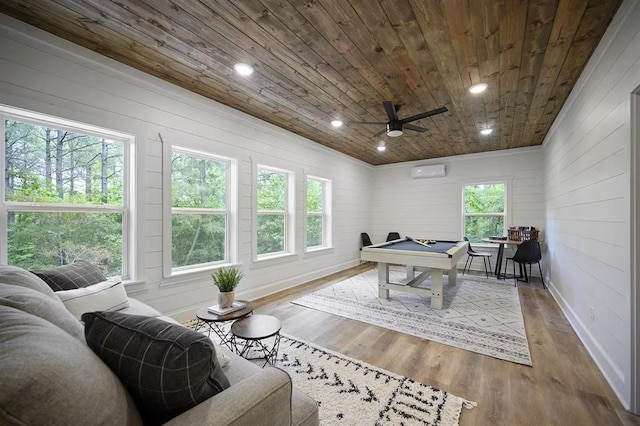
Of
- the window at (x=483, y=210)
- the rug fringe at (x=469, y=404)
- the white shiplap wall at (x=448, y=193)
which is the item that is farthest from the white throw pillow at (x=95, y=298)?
the window at (x=483, y=210)

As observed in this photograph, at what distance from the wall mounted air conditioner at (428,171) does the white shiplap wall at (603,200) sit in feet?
9.60

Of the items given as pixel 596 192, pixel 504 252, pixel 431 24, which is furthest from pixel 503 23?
pixel 504 252

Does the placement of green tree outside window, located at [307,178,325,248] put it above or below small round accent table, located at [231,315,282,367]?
above

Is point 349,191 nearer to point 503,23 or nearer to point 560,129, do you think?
point 560,129

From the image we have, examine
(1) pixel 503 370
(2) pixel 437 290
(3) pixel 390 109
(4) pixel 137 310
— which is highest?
(3) pixel 390 109

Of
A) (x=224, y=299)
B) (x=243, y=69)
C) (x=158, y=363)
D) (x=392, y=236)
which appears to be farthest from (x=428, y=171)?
(x=158, y=363)

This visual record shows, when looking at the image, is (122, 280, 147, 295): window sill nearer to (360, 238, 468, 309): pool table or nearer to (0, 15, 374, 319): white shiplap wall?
(0, 15, 374, 319): white shiplap wall

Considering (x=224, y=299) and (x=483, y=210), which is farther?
(x=483, y=210)

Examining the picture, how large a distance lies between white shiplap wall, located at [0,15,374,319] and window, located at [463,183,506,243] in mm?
3878

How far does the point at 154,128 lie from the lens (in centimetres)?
290

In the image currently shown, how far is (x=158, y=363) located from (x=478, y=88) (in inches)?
143

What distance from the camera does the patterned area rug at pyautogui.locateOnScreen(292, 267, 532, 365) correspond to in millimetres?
2684

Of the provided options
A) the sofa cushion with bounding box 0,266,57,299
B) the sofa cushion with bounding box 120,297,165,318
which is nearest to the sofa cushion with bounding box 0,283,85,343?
the sofa cushion with bounding box 0,266,57,299

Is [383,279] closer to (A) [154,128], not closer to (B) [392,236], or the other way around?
(B) [392,236]
